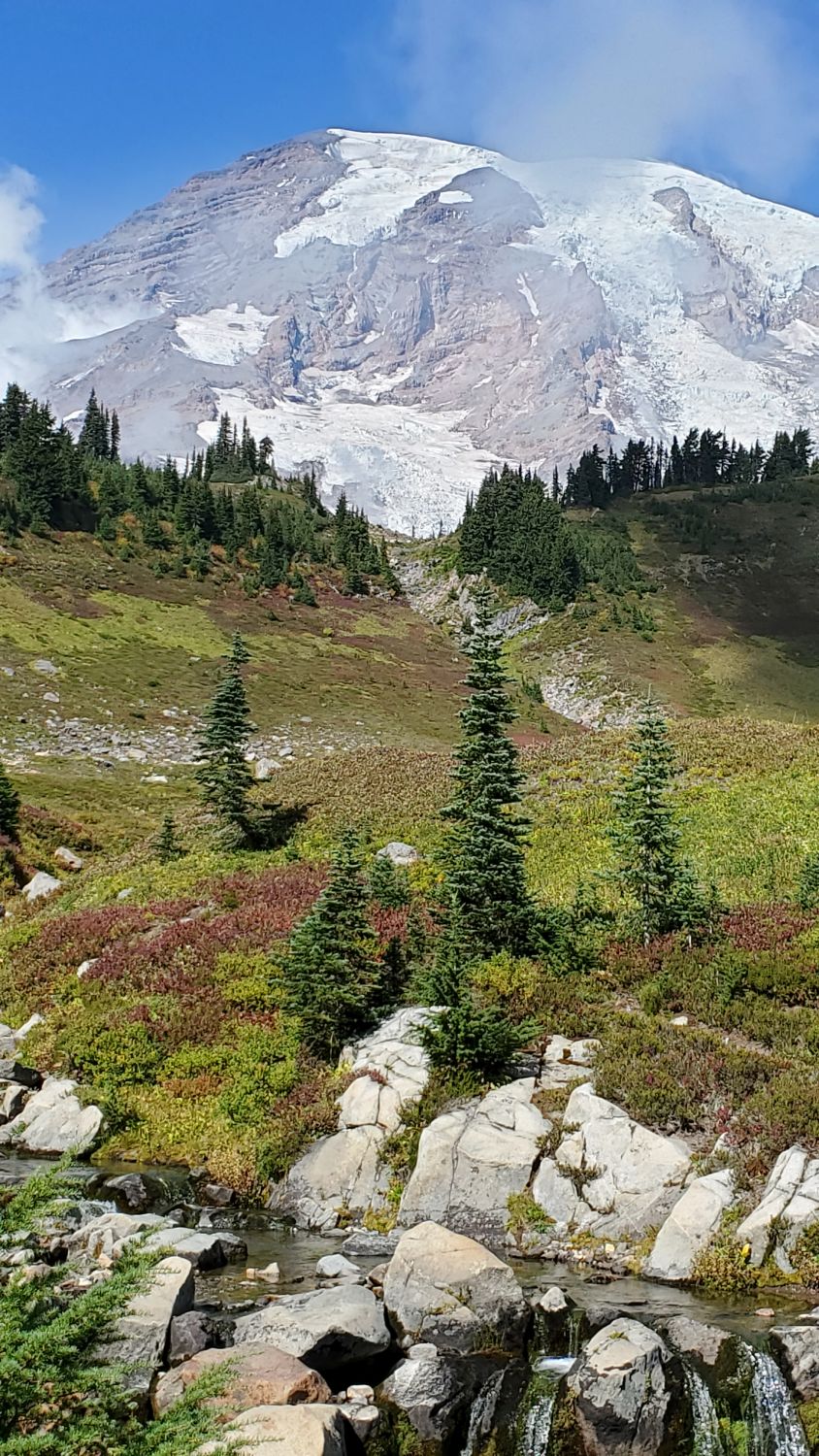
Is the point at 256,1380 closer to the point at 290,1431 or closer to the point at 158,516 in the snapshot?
the point at 290,1431

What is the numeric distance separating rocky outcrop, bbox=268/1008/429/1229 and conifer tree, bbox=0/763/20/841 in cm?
2501

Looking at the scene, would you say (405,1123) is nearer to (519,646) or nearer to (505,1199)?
(505,1199)

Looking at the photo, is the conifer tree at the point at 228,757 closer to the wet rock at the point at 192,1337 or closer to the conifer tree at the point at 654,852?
the conifer tree at the point at 654,852

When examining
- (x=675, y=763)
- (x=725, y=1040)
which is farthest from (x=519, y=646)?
(x=725, y=1040)

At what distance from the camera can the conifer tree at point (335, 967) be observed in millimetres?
18453

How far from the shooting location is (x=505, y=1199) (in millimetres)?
13688

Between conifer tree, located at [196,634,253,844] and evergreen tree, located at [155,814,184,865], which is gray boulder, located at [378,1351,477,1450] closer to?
conifer tree, located at [196,634,253,844]

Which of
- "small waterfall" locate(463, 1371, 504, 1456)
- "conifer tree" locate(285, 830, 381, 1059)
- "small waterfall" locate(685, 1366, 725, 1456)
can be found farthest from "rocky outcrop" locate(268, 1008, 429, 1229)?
"small waterfall" locate(685, 1366, 725, 1456)

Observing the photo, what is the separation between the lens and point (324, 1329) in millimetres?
9961

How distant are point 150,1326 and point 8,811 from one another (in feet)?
102

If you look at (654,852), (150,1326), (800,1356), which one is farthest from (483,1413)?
(654,852)

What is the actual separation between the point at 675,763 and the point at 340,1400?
1258 inches

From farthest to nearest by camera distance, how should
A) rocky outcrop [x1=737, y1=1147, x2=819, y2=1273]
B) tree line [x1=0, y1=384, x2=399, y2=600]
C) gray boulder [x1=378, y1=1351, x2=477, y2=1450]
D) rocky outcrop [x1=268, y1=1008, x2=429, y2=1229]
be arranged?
1. tree line [x1=0, y1=384, x2=399, y2=600]
2. rocky outcrop [x1=268, y1=1008, x2=429, y2=1229]
3. rocky outcrop [x1=737, y1=1147, x2=819, y2=1273]
4. gray boulder [x1=378, y1=1351, x2=477, y2=1450]

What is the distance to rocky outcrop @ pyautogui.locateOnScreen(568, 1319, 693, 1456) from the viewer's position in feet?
30.1
